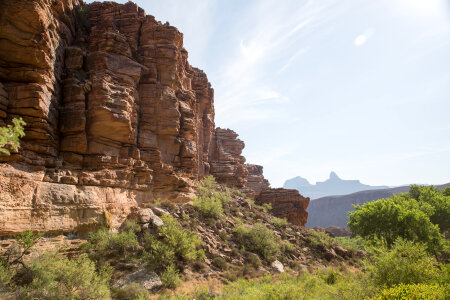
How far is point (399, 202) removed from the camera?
88.1 feet

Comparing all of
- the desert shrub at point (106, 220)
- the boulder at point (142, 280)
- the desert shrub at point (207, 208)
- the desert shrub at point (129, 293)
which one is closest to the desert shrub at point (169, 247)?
the boulder at point (142, 280)

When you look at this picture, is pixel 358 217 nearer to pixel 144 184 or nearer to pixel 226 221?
pixel 226 221

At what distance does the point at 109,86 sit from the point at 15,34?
6.00m

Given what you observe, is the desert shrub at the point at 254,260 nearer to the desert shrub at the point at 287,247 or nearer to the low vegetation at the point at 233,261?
the low vegetation at the point at 233,261

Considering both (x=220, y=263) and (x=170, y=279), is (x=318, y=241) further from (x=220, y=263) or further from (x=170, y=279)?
(x=170, y=279)

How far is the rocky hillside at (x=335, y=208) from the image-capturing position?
454ft

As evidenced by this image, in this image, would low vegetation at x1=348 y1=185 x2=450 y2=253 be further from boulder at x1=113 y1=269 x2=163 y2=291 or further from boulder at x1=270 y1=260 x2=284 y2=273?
boulder at x1=113 y1=269 x2=163 y2=291

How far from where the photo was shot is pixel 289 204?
39688 millimetres

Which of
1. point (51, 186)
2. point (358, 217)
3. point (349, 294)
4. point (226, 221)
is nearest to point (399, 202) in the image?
point (358, 217)

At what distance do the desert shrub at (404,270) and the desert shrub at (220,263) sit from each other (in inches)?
349

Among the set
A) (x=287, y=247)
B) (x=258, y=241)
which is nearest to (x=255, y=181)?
(x=287, y=247)

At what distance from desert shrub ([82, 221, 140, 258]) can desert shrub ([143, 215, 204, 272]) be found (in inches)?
38.8

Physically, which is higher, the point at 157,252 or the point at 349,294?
the point at 157,252

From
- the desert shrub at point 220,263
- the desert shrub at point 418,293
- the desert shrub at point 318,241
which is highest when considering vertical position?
the desert shrub at point 418,293
